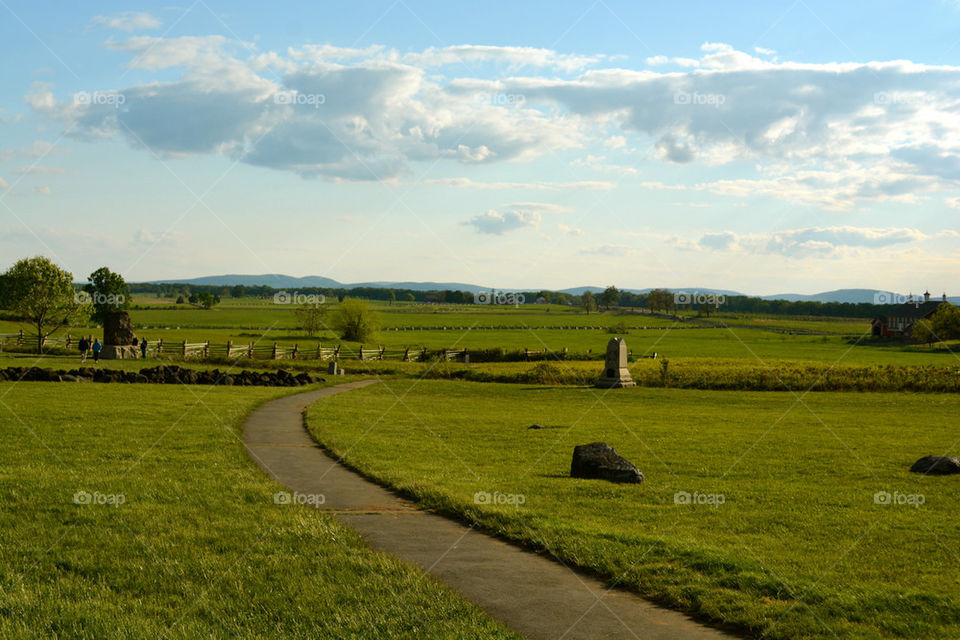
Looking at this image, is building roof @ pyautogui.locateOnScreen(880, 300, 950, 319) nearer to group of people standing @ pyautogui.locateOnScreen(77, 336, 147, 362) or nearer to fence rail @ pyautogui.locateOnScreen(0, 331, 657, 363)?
fence rail @ pyautogui.locateOnScreen(0, 331, 657, 363)

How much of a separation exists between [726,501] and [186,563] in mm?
8609

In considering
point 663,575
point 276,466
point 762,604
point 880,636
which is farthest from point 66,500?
point 880,636

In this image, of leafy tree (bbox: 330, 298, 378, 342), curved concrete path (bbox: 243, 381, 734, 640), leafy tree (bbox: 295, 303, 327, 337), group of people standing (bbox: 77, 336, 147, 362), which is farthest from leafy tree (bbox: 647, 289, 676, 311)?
curved concrete path (bbox: 243, 381, 734, 640)

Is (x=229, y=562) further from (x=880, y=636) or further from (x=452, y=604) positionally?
(x=880, y=636)

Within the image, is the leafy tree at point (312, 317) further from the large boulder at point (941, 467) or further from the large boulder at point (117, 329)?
the large boulder at point (941, 467)

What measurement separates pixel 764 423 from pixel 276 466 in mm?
17954

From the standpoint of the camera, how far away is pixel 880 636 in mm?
6578

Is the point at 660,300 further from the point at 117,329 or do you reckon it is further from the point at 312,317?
the point at 117,329

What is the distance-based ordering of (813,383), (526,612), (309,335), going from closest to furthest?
(526,612) < (813,383) < (309,335)

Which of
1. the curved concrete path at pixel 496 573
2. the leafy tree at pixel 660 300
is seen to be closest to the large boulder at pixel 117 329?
the curved concrete path at pixel 496 573

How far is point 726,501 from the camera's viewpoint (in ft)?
40.9

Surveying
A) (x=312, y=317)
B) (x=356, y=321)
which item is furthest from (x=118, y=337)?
(x=312, y=317)

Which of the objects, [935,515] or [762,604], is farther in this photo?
[935,515]

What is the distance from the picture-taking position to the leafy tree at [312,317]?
9907cm
